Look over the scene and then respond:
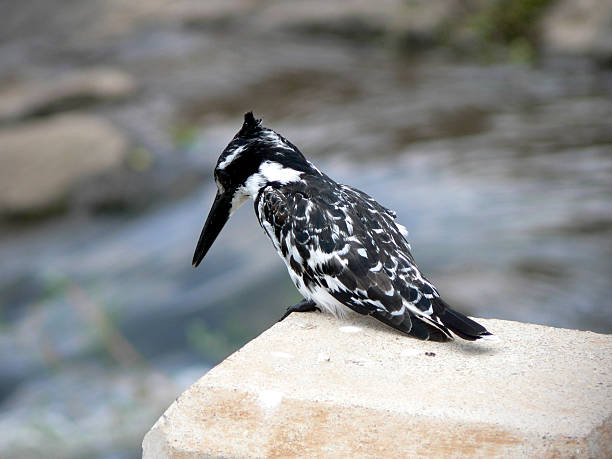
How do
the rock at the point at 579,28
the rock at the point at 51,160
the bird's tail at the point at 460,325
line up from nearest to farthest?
the bird's tail at the point at 460,325, the rock at the point at 51,160, the rock at the point at 579,28

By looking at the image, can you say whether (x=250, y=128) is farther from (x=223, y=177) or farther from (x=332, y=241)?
(x=332, y=241)

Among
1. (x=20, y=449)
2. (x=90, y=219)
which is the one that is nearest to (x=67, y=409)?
(x=20, y=449)

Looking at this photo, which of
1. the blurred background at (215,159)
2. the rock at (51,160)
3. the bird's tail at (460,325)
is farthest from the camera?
the rock at (51,160)

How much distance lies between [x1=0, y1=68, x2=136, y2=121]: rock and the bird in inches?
286

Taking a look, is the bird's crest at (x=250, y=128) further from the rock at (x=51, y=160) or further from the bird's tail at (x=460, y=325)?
the rock at (x=51, y=160)

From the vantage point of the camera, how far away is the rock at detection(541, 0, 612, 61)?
9.80 meters

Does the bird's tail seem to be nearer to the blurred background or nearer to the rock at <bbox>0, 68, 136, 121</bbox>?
the blurred background

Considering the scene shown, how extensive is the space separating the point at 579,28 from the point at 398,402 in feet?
28.1

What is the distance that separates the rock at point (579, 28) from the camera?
32.1 feet

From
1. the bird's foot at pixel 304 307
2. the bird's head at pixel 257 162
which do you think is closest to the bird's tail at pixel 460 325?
the bird's foot at pixel 304 307

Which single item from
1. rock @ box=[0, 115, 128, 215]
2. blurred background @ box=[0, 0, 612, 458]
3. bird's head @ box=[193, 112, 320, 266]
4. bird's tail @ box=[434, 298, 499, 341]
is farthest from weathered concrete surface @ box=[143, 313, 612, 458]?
rock @ box=[0, 115, 128, 215]

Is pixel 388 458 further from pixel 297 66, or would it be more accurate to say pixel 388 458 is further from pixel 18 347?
pixel 297 66

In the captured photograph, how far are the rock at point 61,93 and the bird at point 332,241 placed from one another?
23.9ft

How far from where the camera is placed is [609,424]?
2.46 metres
